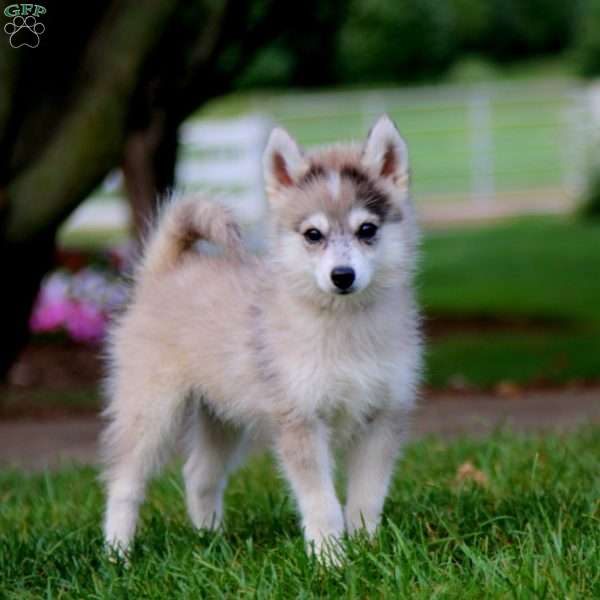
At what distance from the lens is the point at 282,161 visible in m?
5.12

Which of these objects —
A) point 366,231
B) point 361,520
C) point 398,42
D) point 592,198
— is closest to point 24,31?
point 366,231

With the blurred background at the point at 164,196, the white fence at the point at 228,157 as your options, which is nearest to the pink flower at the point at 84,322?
the blurred background at the point at 164,196

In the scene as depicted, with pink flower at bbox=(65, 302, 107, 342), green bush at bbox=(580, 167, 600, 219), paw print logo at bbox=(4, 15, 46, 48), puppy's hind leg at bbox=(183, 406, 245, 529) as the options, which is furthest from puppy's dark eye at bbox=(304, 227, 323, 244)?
green bush at bbox=(580, 167, 600, 219)

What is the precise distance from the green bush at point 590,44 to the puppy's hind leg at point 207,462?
39.5m

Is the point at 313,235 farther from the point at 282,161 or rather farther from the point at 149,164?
the point at 149,164

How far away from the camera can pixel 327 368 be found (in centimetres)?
494

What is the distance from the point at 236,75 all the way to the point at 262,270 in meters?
5.44

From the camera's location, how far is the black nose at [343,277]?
4.74 meters

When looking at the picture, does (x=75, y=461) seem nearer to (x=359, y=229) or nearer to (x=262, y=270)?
(x=262, y=270)

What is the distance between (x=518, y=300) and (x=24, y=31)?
25.9ft

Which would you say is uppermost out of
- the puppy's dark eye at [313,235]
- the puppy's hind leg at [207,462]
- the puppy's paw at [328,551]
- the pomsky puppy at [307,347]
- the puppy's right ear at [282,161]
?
the puppy's right ear at [282,161]

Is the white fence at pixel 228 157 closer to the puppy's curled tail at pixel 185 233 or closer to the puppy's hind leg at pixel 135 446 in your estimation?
the puppy's curled tail at pixel 185 233

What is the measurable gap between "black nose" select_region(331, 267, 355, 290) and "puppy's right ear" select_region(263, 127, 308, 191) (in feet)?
1.55

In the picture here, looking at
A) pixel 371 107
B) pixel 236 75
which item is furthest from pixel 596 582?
pixel 371 107
